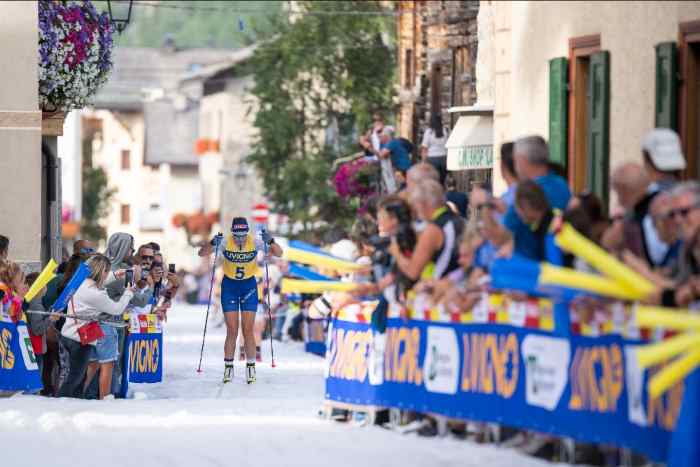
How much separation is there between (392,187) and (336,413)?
48.0 feet

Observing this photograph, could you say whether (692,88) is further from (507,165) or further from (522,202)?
(522,202)

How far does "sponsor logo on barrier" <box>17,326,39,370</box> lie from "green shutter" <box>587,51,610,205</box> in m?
5.50

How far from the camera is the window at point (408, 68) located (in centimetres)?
4047

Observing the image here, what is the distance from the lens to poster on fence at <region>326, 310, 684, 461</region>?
36.7ft

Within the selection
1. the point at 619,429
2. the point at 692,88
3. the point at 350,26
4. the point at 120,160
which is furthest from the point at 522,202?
the point at 120,160

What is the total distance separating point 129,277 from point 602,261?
1009cm

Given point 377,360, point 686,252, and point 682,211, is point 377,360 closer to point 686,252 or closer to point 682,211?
point 686,252

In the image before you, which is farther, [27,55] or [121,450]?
[27,55]

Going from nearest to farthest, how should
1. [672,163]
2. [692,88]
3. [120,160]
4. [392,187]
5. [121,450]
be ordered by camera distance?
[672,163] → [121,450] → [692,88] → [392,187] → [120,160]

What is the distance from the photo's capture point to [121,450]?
13.5 meters

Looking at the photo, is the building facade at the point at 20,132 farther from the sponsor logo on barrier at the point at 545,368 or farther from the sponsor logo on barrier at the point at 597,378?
the sponsor logo on barrier at the point at 597,378

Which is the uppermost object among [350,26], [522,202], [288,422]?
[350,26]

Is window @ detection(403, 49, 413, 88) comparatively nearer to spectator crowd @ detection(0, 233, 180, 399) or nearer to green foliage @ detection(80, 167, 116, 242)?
spectator crowd @ detection(0, 233, 180, 399)

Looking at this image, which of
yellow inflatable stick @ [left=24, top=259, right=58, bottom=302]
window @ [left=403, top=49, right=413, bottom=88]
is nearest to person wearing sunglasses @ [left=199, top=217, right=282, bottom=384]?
yellow inflatable stick @ [left=24, top=259, right=58, bottom=302]
